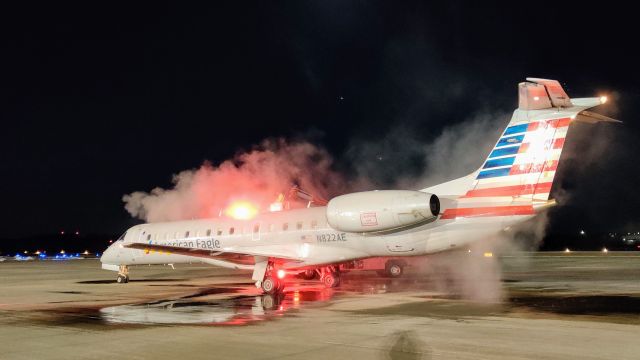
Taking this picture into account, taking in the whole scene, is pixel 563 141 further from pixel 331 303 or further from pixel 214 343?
pixel 214 343

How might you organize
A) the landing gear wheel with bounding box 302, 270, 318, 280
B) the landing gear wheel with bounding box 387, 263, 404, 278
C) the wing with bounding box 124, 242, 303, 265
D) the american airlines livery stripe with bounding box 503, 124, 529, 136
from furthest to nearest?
the landing gear wheel with bounding box 302, 270, 318, 280 < the landing gear wheel with bounding box 387, 263, 404, 278 < the wing with bounding box 124, 242, 303, 265 < the american airlines livery stripe with bounding box 503, 124, 529, 136

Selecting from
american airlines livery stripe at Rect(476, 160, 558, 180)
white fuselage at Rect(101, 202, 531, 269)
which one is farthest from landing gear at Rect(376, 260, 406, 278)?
american airlines livery stripe at Rect(476, 160, 558, 180)

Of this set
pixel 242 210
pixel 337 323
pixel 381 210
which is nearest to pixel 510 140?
pixel 381 210

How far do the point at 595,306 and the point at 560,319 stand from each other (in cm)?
297

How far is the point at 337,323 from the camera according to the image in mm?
12914

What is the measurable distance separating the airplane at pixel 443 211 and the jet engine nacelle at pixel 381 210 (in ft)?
0.10

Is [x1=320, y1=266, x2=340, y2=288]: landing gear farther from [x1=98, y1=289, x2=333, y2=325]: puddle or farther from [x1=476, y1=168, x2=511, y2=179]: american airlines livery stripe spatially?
[x1=476, y1=168, x2=511, y2=179]: american airlines livery stripe

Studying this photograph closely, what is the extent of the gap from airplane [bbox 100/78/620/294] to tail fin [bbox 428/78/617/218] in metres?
0.03

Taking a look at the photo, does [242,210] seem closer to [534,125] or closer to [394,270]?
[394,270]

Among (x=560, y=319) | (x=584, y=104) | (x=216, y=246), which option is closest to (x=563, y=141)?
(x=584, y=104)

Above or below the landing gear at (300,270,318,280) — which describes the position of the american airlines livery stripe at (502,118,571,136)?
above

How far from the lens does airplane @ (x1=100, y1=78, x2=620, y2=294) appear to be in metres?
16.2

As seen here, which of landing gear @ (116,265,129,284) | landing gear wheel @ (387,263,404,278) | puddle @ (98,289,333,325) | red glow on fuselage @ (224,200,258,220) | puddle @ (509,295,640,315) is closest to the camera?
puddle @ (98,289,333,325)

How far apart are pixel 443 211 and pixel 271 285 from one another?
641 centimetres
